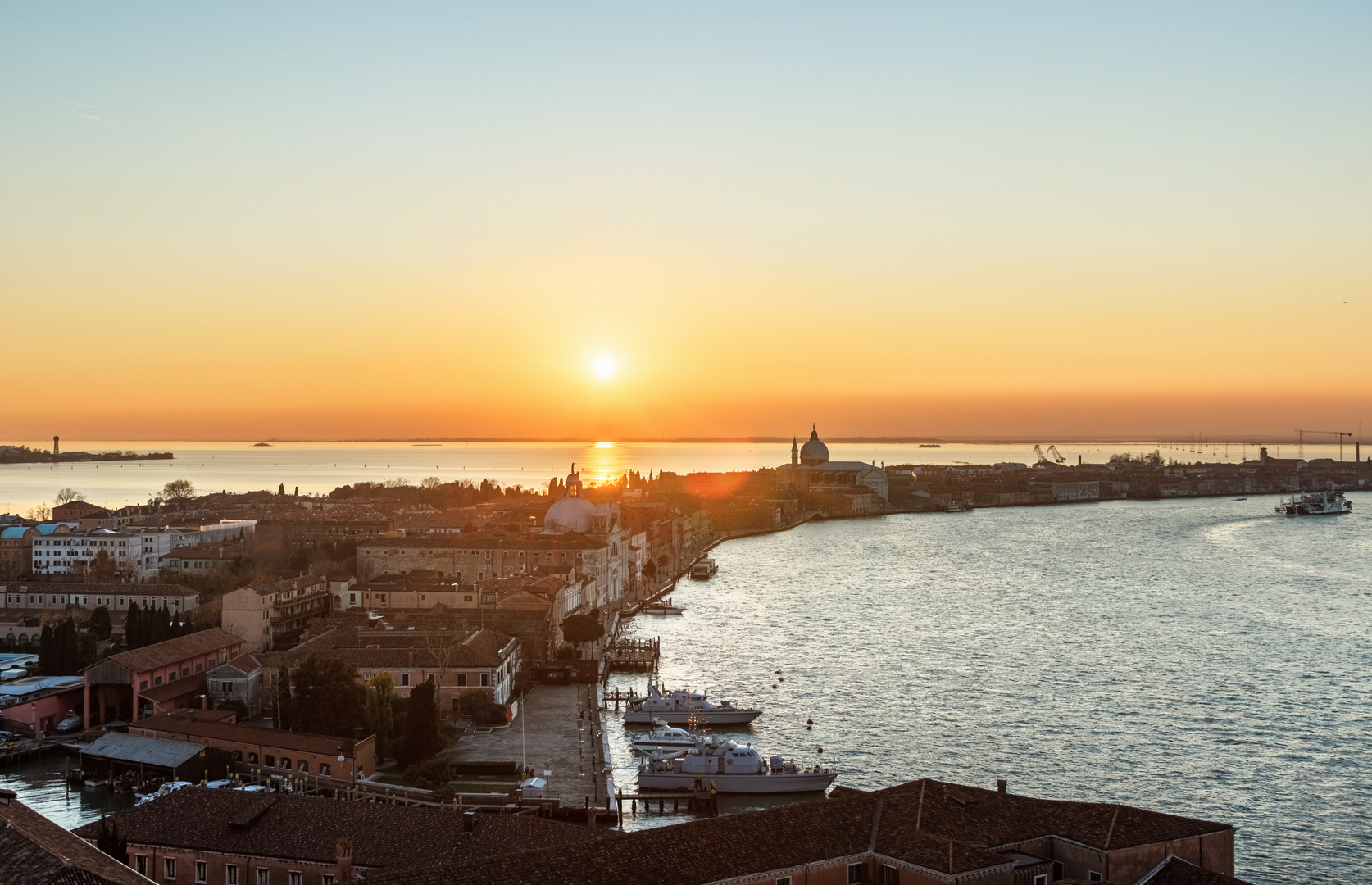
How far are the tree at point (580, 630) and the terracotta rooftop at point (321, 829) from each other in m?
16.0

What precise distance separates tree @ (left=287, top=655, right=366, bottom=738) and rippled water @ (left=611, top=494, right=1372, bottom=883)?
4.90 meters

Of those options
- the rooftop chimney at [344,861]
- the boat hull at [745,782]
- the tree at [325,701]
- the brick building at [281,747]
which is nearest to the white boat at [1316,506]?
the boat hull at [745,782]

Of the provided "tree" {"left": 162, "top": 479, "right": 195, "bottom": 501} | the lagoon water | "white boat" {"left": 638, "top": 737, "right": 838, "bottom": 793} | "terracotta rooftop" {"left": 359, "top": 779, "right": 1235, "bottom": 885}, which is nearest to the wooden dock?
the lagoon water

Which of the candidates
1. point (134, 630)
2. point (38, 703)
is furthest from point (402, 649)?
point (134, 630)

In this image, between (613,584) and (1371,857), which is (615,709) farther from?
(613,584)

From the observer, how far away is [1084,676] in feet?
86.6

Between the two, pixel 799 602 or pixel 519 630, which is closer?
pixel 519 630

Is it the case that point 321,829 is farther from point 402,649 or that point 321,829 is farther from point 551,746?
point 402,649

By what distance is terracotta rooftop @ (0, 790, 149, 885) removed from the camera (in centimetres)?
898

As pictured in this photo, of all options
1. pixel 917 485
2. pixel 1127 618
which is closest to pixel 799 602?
pixel 1127 618

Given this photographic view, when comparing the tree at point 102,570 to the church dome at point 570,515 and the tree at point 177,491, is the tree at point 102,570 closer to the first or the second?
the church dome at point 570,515

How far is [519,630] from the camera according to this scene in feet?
90.1

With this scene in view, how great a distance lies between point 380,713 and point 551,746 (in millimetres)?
3109

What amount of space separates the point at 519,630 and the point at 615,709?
14.4ft
